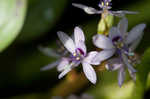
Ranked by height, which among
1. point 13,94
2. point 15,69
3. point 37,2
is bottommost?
point 13,94

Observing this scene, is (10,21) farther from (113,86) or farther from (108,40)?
(113,86)

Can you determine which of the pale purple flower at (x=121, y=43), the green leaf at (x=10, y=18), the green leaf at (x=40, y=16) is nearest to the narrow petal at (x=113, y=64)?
the pale purple flower at (x=121, y=43)

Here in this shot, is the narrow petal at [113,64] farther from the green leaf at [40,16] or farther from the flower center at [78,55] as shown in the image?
the green leaf at [40,16]

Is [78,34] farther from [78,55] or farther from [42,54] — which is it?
[42,54]

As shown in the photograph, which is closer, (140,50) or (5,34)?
(5,34)

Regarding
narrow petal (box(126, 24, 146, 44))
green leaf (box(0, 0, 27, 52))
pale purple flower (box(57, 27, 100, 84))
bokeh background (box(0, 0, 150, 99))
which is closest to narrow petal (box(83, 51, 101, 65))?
pale purple flower (box(57, 27, 100, 84))

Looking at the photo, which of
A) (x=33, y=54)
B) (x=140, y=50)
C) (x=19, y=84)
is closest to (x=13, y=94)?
(x=19, y=84)

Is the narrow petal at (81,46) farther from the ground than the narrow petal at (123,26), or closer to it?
closer to it
